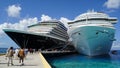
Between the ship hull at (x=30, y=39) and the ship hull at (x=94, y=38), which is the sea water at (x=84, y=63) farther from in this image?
the ship hull at (x=30, y=39)

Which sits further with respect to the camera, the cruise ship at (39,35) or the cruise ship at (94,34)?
the cruise ship at (39,35)

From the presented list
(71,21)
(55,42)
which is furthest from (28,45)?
(71,21)

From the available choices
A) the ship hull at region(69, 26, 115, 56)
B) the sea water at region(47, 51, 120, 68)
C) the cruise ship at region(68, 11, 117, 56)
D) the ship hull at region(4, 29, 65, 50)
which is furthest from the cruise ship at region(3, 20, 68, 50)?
the sea water at region(47, 51, 120, 68)

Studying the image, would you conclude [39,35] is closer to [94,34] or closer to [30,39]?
[30,39]

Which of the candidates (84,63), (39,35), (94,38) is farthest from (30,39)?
(84,63)

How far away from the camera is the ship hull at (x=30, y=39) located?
50.9 metres

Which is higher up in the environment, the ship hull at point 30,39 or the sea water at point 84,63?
the ship hull at point 30,39

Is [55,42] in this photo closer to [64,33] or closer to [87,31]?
[64,33]

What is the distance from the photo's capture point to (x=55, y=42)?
60094 millimetres

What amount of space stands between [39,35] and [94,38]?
17225 millimetres

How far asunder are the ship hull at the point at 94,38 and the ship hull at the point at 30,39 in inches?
526

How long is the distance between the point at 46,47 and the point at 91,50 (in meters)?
21.6

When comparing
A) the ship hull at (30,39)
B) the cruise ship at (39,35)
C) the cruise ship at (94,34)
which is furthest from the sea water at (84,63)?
the cruise ship at (39,35)

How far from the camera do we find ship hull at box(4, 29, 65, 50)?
5087cm
